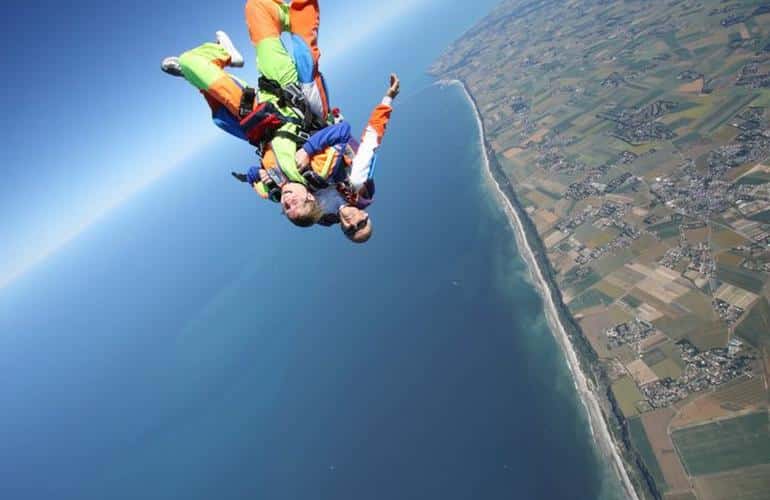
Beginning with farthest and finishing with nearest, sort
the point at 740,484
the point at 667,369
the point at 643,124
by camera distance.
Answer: the point at 643,124 → the point at 667,369 → the point at 740,484

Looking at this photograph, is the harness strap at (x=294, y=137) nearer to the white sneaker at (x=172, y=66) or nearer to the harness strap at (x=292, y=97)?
the harness strap at (x=292, y=97)

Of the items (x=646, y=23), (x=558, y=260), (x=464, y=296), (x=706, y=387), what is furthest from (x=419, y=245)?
(x=646, y=23)

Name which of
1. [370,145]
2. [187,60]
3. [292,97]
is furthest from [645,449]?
[187,60]

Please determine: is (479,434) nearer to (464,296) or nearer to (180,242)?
(464,296)

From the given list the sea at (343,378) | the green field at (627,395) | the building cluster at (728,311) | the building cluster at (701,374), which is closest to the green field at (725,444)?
the building cluster at (701,374)

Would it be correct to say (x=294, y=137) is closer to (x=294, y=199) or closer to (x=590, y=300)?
(x=294, y=199)
